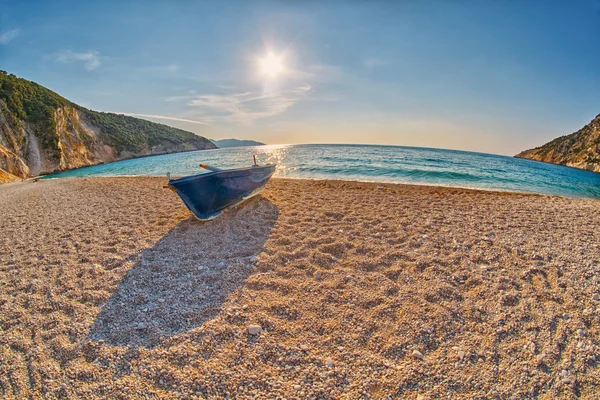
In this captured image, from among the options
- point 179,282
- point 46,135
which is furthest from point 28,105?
point 179,282

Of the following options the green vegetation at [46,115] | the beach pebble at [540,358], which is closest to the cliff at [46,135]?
the green vegetation at [46,115]

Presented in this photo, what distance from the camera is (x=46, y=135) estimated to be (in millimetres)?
30641

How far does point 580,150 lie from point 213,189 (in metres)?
64.0

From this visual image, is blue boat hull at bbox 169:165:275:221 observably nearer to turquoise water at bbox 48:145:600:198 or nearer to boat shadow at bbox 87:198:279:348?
boat shadow at bbox 87:198:279:348

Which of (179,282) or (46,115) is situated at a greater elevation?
(46,115)

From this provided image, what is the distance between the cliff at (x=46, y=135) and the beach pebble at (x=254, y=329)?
27.8 metres

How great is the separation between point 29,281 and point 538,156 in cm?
8668

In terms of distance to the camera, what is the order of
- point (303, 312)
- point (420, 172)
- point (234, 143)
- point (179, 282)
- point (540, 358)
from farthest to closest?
point (234, 143)
point (420, 172)
point (179, 282)
point (303, 312)
point (540, 358)

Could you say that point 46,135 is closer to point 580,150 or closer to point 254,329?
point 254,329

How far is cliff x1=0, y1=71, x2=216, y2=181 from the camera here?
2578cm

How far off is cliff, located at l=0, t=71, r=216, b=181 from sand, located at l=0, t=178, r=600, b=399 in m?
25.4

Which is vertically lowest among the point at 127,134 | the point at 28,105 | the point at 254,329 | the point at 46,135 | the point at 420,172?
the point at 254,329

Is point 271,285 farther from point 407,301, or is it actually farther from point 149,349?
point 407,301

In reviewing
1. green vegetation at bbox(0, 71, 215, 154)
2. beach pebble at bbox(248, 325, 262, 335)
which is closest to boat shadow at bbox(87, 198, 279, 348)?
beach pebble at bbox(248, 325, 262, 335)
